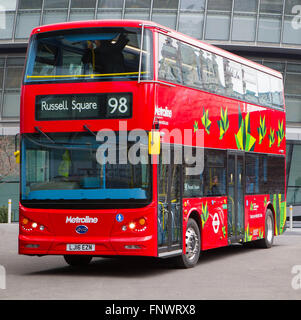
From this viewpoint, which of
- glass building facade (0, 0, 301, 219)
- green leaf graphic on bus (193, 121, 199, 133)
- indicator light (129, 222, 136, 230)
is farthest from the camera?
glass building facade (0, 0, 301, 219)

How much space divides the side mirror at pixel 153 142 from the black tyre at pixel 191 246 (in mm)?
2217

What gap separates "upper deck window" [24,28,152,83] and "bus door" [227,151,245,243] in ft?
15.1

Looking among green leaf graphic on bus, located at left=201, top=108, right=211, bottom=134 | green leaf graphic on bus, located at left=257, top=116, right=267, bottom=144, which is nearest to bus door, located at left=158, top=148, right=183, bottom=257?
green leaf graphic on bus, located at left=201, top=108, right=211, bottom=134

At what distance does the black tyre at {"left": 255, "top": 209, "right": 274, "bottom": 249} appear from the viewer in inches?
801

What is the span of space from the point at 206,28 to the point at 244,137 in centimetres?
1954

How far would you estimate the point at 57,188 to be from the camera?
535 inches

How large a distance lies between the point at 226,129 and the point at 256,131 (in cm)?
230

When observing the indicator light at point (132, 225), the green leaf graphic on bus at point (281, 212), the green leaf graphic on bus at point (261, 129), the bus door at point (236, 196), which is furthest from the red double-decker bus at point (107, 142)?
the green leaf graphic on bus at point (281, 212)

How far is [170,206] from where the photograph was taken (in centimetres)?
1407

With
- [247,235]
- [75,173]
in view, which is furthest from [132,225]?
[247,235]

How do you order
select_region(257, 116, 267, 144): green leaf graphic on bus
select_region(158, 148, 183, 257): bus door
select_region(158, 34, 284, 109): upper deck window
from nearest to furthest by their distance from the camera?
select_region(158, 148, 183, 257): bus door < select_region(158, 34, 284, 109): upper deck window < select_region(257, 116, 267, 144): green leaf graphic on bus

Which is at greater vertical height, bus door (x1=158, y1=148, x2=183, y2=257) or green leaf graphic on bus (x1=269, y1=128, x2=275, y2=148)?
green leaf graphic on bus (x1=269, y1=128, x2=275, y2=148)

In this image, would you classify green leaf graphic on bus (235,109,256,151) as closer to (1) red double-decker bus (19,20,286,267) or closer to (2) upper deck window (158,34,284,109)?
(2) upper deck window (158,34,284,109)

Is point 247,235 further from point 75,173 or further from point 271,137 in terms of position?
point 75,173
